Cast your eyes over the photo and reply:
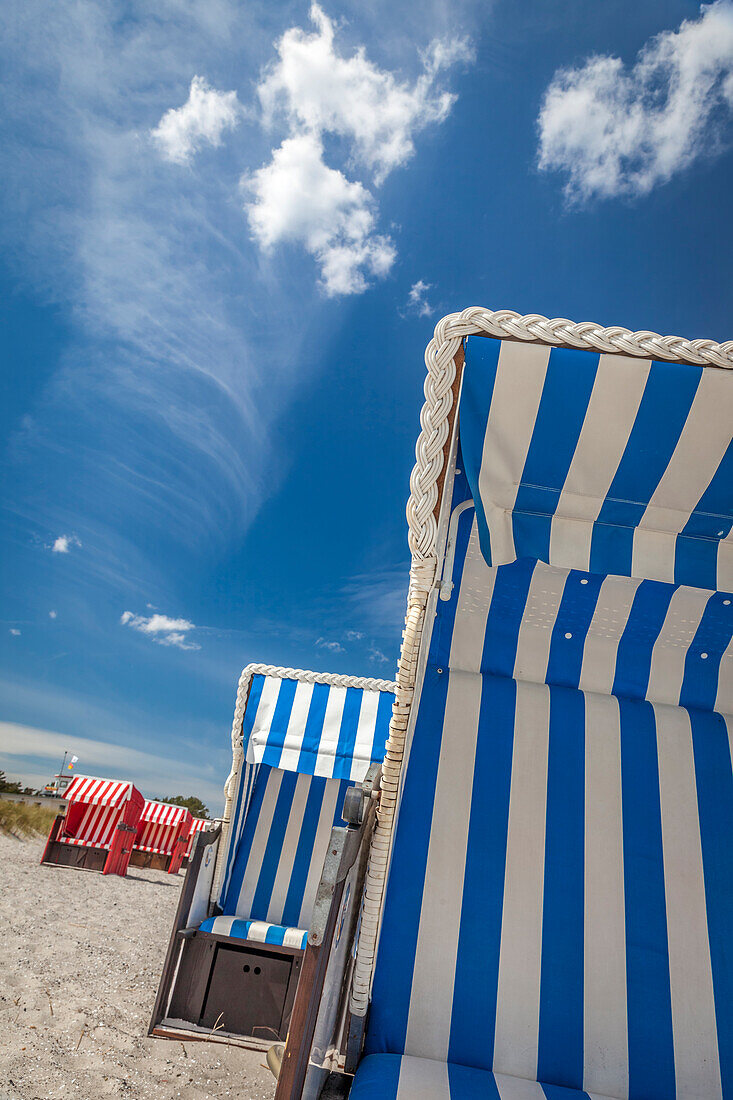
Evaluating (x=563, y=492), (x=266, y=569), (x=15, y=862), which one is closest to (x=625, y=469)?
(x=563, y=492)

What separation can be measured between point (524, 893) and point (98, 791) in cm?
896

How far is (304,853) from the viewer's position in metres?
4.16

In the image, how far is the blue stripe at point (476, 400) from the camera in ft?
4.19

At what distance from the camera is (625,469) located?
1373mm

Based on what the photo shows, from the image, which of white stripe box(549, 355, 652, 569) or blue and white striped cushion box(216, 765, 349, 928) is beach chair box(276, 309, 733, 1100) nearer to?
white stripe box(549, 355, 652, 569)

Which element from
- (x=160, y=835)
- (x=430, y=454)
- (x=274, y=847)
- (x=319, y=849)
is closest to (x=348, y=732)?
(x=319, y=849)

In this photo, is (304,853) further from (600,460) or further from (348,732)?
(600,460)

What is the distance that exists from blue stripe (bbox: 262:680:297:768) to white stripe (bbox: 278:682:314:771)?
→ 1.0 inches

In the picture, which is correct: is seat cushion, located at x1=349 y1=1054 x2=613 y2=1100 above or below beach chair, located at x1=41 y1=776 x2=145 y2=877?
above

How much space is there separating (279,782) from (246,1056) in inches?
70.4

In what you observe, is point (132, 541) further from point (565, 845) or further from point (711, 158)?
point (565, 845)

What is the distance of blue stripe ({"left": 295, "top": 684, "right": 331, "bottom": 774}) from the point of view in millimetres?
3941

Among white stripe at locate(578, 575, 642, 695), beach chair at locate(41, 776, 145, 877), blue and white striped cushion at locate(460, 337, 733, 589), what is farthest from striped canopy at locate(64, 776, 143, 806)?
blue and white striped cushion at locate(460, 337, 733, 589)

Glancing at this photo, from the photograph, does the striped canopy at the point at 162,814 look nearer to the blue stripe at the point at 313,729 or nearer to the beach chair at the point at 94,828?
the beach chair at the point at 94,828
